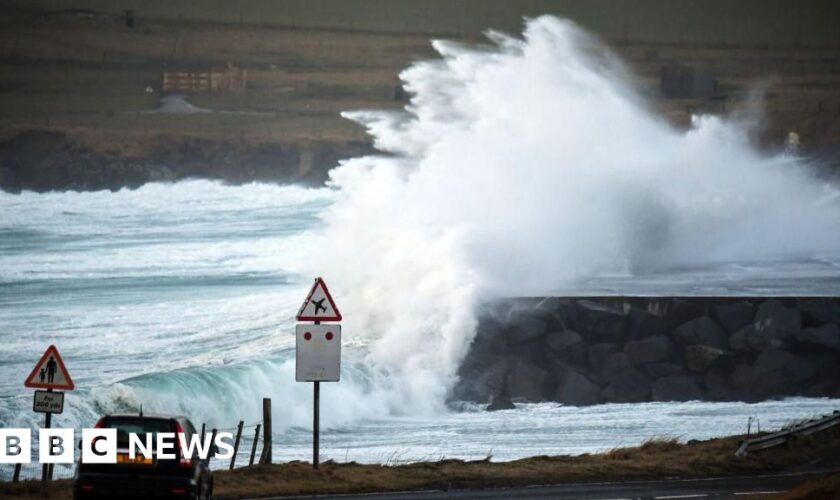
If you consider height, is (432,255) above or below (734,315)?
above

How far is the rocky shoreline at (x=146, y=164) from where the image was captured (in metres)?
45.8

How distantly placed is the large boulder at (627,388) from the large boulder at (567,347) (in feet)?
2.43

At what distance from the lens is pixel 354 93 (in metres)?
43.3

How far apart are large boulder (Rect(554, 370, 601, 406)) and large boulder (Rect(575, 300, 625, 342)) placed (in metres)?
1.29

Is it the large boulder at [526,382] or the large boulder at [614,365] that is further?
the large boulder at [614,365]

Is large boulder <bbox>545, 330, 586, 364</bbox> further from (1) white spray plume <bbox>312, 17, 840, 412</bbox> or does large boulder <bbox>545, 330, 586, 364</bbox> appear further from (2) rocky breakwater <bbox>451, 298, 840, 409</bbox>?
(1) white spray plume <bbox>312, 17, 840, 412</bbox>

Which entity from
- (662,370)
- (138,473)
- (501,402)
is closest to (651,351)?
(662,370)

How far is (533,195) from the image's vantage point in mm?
36438

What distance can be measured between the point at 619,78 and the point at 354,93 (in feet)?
21.6

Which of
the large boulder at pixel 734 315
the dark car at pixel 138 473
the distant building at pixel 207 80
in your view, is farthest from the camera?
the distant building at pixel 207 80

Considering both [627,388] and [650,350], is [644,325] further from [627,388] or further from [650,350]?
[627,388]

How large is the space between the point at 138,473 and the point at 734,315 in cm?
1916

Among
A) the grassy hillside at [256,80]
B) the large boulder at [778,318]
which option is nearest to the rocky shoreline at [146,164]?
the grassy hillside at [256,80]

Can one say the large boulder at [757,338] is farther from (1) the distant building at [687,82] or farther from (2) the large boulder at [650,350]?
(1) the distant building at [687,82]
